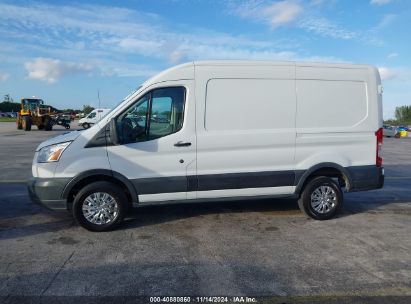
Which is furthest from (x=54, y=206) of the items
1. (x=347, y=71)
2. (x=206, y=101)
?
(x=347, y=71)

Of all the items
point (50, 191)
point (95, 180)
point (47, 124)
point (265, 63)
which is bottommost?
point (50, 191)

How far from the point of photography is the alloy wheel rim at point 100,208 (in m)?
5.47

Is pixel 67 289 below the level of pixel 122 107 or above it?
below

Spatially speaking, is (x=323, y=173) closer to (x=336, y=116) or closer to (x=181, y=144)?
(x=336, y=116)

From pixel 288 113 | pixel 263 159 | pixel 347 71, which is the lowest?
pixel 263 159

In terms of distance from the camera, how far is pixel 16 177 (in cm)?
987

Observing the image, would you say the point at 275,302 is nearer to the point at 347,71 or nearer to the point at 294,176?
the point at 294,176

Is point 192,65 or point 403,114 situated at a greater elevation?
point 403,114

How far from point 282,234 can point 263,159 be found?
1164mm

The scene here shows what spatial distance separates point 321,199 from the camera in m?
6.24

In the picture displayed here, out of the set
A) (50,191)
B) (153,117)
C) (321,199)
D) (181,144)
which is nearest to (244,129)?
(181,144)

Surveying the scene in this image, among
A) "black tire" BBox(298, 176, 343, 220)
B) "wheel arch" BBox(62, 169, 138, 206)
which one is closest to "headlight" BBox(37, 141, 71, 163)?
"wheel arch" BBox(62, 169, 138, 206)

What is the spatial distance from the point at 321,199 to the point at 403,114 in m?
93.6

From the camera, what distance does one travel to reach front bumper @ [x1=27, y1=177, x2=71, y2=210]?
17.5 feet
